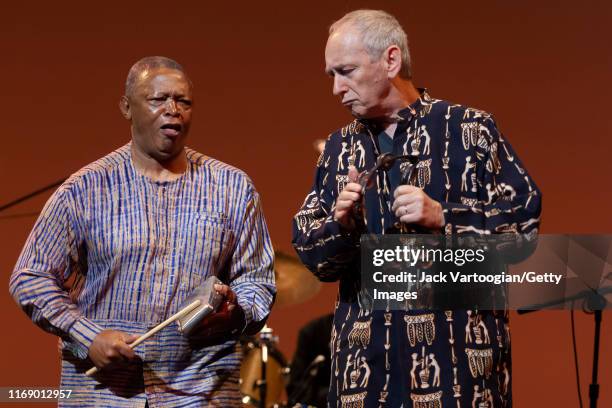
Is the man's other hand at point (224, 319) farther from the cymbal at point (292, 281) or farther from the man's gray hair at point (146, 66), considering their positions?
the cymbal at point (292, 281)

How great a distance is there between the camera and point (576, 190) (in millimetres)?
5031

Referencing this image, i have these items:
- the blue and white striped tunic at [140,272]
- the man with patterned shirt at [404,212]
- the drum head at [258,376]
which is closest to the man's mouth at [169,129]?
the blue and white striped tunic at [140,272]

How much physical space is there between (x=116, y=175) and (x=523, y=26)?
2.79 meters

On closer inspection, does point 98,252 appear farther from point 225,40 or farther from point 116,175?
point 225,40

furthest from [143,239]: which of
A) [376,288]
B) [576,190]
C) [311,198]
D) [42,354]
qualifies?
[576,190]

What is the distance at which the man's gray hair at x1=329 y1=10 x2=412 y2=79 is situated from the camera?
249 centimetres

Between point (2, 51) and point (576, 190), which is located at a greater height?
point (2, 51)

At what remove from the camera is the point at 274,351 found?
5.16 metres

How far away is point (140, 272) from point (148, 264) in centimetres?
3

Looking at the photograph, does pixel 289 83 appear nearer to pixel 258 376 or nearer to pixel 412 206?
pixel 258 376

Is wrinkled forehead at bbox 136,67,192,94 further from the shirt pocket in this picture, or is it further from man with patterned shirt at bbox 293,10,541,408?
man with patterned shirt at bbox 293,10,541,408

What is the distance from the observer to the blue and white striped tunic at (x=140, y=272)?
259 cm

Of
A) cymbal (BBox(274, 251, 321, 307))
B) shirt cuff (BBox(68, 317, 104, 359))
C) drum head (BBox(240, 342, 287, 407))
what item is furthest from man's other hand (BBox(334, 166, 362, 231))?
drum head (BBox(240, 342, 287, 407))

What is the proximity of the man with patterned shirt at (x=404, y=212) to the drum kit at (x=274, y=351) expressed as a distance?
259 centimetres
